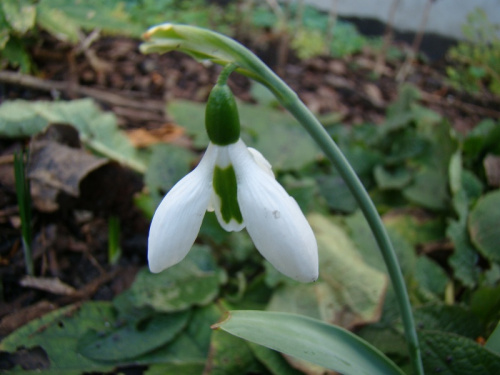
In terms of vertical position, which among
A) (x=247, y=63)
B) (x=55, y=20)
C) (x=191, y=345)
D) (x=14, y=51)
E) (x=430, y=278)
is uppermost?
(x=247, y=63)

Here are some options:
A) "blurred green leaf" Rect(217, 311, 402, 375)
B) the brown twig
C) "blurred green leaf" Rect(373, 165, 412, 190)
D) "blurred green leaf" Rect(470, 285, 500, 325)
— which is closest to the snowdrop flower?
"blurred green leaf" Rect(217, 311, 402, 375)

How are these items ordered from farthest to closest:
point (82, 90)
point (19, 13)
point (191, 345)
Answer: point (82, 90)
point (19, 13)
point (191, 345)

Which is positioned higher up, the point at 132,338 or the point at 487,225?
the point at 487,225

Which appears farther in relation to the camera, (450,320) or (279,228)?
(450,320)

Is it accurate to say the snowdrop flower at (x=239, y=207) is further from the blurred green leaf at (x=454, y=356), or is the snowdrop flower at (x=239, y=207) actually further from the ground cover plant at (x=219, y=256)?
the blurred green leaf at (x=454, y=356)

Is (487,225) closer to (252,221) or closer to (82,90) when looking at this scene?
(252,221)

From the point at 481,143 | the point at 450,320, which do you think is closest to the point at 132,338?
the point at 450,320

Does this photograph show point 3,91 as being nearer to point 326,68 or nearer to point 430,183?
point 430,183
